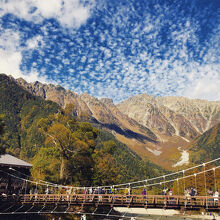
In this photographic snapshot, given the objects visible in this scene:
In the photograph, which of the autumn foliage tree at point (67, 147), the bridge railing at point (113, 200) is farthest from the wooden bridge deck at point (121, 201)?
the autumn foliage tree at point (67, 147)

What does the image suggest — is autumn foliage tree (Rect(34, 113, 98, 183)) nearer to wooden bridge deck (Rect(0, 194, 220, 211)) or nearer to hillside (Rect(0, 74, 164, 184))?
wooden bridge deck (Rect(0, 194, 220, 211))

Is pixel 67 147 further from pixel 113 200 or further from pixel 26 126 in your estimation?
pixel 26 126

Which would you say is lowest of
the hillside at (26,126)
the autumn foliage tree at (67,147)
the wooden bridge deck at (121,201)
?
the wooden bridge deck at (121,201)

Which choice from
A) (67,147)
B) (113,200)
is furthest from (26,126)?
(113,200)

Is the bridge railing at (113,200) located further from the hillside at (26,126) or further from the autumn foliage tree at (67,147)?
the hillside at (26,126)

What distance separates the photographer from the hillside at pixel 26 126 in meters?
92.3

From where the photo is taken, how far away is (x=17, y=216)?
2859 centimetres

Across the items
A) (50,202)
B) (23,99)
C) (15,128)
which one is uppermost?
(23,99)

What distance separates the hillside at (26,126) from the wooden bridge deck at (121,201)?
59253 mm

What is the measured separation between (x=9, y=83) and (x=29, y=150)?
7250cm

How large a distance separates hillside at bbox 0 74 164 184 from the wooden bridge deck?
59.3 m

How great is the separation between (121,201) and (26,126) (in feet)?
323

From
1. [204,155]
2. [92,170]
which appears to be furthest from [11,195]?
[204,155]

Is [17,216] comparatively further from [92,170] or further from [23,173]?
[92,170]
